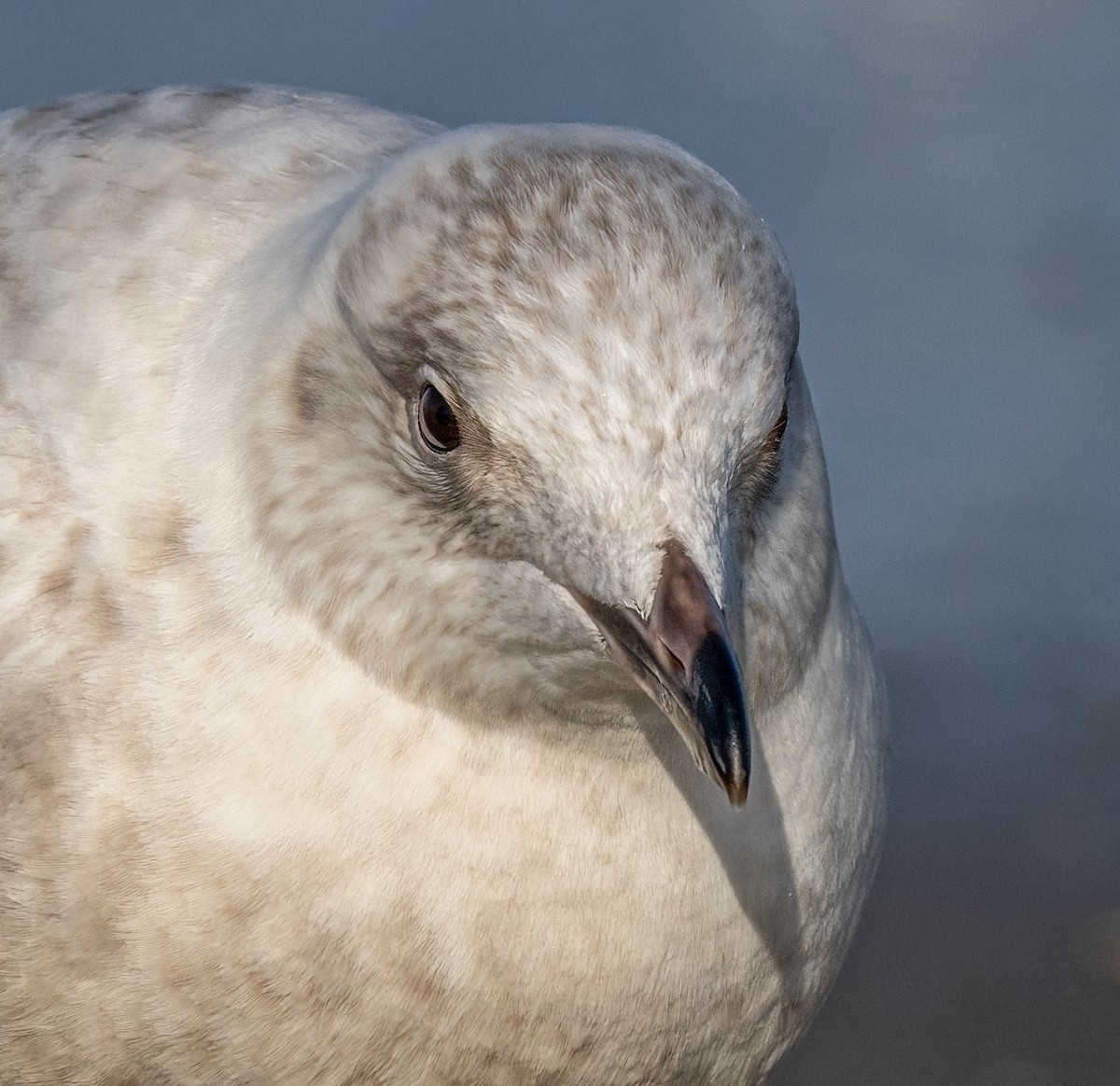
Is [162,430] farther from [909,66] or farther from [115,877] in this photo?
[909,66]

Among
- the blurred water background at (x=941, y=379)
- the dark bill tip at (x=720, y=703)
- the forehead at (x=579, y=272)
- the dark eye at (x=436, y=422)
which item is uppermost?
the forehead at (x=579, y=272)

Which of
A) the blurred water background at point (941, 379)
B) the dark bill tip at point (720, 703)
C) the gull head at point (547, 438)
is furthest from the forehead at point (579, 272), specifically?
the blurred water background at point (941, 379)

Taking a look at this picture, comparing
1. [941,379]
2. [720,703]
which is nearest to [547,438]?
[720,703]

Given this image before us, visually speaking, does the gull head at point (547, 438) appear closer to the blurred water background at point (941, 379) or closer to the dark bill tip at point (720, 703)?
the dark bill tip at point (720, 703)

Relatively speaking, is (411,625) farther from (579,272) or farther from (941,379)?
(941,379)

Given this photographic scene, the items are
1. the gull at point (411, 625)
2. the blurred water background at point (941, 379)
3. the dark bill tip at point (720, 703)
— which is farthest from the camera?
the blurred water background at point (941, 379)

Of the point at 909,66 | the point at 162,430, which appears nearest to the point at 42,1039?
the point at 162,430

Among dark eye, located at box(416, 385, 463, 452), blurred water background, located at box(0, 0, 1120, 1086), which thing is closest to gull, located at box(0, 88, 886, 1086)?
dark eye, located at box(416, 385, 463, 452)

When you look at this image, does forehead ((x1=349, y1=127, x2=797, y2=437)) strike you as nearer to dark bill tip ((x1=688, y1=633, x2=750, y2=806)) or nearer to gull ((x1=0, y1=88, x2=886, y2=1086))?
gull ((x1=0, y1=88, x2=886, y2=1086))
